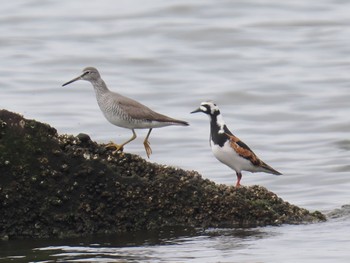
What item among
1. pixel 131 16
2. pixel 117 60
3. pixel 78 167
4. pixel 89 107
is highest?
pixel 131 16

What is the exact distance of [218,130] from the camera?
442 inches

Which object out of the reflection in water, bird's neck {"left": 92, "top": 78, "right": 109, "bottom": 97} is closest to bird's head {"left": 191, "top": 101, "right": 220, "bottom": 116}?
bird's neck {"left": 92, "top": 78, "right": 109, "bottom": 97}

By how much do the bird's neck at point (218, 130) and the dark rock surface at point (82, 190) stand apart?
1997mm

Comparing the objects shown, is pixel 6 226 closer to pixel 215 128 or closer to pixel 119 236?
pixel 119 236

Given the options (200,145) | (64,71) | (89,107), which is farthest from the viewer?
(64,71)

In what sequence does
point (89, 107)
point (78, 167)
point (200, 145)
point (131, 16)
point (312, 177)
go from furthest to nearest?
point (131, 16) < point (89, 107) < point (200, 145) < point (312, 177) < point (78, 167)

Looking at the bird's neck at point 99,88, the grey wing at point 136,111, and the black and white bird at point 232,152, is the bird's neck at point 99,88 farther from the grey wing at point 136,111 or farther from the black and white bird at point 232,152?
the black and white bird at point 232,152

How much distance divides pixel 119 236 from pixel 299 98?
11.3 meters

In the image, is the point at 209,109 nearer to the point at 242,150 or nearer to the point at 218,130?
the point at 218,130

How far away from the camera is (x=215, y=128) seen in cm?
1129

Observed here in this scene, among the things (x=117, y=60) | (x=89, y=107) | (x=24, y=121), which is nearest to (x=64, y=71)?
(x=117, y=60)

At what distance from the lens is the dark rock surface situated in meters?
8.57

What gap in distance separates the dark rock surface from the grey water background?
0.14 m

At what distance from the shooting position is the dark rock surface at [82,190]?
28.1 feet
